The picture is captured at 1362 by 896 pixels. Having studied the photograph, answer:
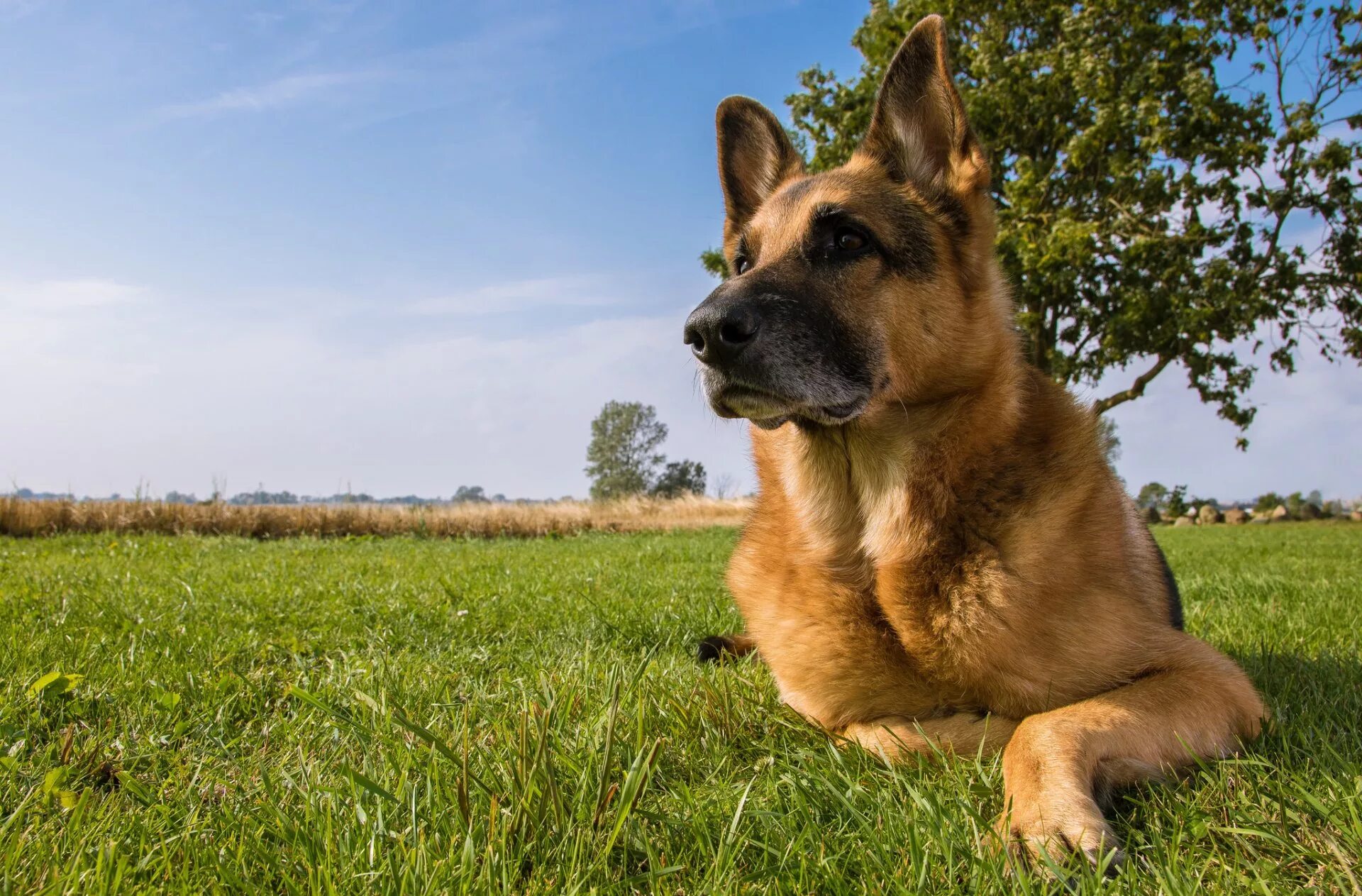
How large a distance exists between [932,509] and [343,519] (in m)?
20.3

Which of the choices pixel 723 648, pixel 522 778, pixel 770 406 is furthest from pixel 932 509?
pixel 723 648

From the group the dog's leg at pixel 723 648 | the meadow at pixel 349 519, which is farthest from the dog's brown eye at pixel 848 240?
the meadow at pixel 349 519

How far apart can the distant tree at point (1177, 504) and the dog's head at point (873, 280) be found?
1304 inches

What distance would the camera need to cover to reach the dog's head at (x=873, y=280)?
2930mm

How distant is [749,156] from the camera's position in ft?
13.9

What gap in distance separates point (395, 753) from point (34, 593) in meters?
4.92

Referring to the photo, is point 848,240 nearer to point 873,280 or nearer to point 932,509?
point 873,280

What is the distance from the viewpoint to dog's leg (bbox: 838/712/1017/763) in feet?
8.43

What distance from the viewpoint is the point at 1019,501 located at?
2.80 metres

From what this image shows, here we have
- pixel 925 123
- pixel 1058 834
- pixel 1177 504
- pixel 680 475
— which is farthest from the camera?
pixel 680 475

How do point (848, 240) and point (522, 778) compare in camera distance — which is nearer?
point (522, 778)

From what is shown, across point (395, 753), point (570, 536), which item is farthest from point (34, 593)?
point (570, 536)

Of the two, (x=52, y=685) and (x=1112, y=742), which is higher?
(x=52, y=685)

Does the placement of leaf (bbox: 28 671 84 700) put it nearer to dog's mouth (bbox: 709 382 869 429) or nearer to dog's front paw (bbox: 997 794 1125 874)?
dog's mouth (bbox: 709 382 869 429)
